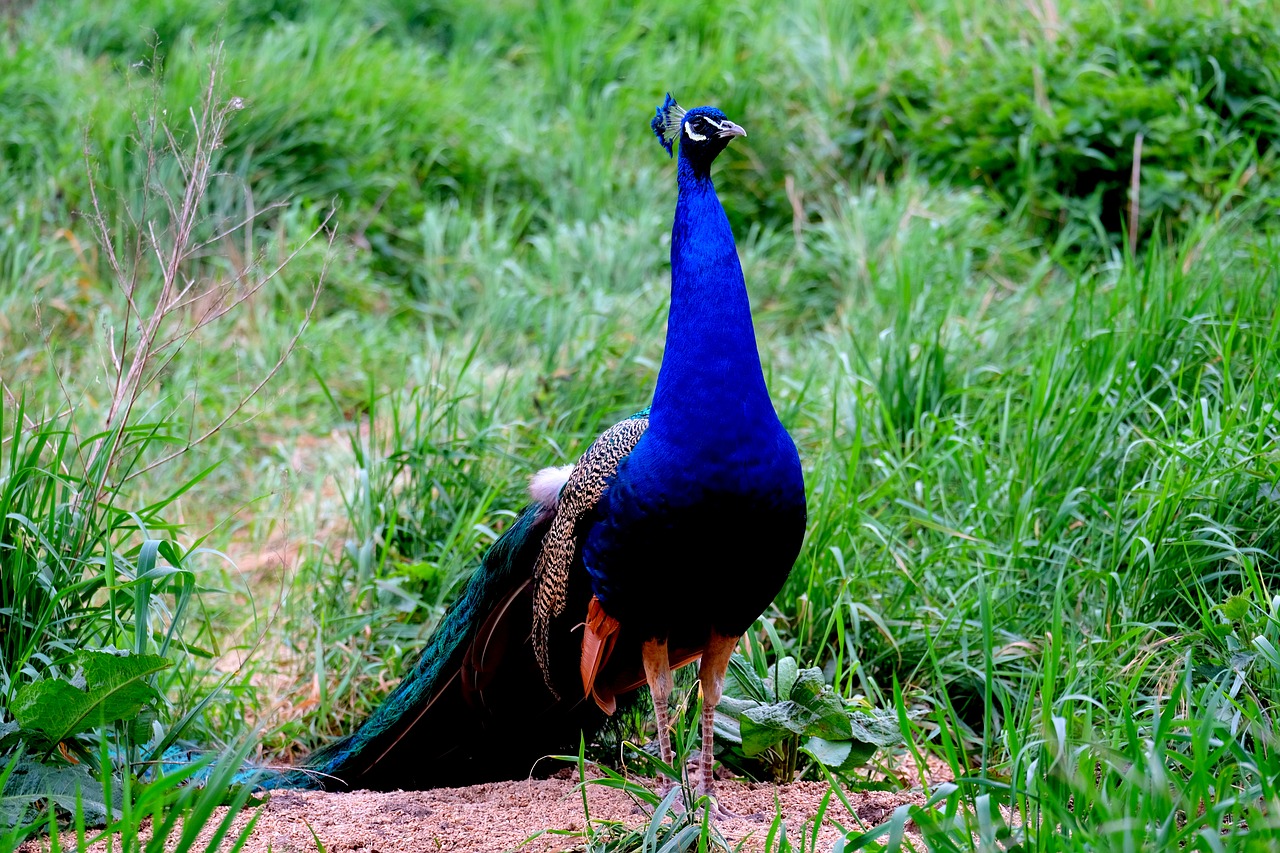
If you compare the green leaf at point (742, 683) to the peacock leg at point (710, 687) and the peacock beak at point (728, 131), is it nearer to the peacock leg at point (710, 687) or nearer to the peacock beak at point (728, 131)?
the peacock leg at point (710, 687)

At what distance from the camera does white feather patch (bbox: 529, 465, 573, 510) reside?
308 centimetres

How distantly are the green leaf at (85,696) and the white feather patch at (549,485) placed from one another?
97cm

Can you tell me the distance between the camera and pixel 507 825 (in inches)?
106

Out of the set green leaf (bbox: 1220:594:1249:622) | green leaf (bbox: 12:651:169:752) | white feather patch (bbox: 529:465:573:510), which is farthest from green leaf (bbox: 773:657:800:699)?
green leaf (bbox: 12:651:169:752)

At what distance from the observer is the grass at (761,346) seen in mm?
2889

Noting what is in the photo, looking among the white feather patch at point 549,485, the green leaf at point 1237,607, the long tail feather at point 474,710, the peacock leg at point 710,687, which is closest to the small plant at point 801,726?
the peacock leg at point 710,687

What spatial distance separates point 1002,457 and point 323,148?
158 inches

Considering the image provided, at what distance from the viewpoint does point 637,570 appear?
262cm

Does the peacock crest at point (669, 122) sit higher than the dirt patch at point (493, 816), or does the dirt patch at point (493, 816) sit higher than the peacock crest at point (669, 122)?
the peacock crest at point (669, 122)

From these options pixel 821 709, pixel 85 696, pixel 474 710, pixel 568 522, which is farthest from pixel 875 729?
pixel 85 696

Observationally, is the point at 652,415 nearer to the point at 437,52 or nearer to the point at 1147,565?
the point at 1147,565

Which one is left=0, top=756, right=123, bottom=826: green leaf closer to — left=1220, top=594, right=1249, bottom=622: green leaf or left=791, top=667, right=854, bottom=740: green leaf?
left=791, top=667, right=854, bottom=740: green leaf

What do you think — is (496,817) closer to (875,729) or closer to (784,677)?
(784,677)

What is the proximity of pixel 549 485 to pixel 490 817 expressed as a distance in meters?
0.81
